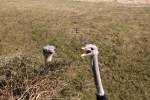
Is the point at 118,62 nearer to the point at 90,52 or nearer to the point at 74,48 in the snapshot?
the point at 74,48

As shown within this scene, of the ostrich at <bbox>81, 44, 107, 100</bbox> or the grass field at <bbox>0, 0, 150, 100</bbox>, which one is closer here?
the ostrich at <bbox>81, 44, 107, 100</bbox>

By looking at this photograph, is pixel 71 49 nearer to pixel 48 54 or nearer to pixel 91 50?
pixel 48 54

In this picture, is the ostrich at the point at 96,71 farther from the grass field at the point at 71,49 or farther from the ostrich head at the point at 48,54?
the ostrich head at the point at 48,54

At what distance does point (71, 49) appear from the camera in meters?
14.9

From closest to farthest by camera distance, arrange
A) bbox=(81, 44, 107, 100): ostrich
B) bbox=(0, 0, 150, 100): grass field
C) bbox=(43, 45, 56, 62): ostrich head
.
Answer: bbox=(81, 44, 107, 100): ostrich → bbox=(0, 0, 150, 100): grass field → bbox=(43, 45, 56, 62): ostrich head

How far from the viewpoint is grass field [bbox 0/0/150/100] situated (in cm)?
1077

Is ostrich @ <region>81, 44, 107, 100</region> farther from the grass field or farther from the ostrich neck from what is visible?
the grass field

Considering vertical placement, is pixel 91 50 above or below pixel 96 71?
above

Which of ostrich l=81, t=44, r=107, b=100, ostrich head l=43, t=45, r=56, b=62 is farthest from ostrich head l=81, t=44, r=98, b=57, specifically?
ostrich head l=43, t=45, r=56, b=62

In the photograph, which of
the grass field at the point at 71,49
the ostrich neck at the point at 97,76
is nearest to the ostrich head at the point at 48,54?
the grass field at the point at 71,49

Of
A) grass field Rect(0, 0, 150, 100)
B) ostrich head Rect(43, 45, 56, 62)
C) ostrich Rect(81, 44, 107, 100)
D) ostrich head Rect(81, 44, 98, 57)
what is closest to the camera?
ostrich Rect(81, 44, 107, 100)

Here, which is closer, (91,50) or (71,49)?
(91,50)

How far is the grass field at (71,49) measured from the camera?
1077cm

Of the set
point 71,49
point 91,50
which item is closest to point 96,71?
point 91,50
